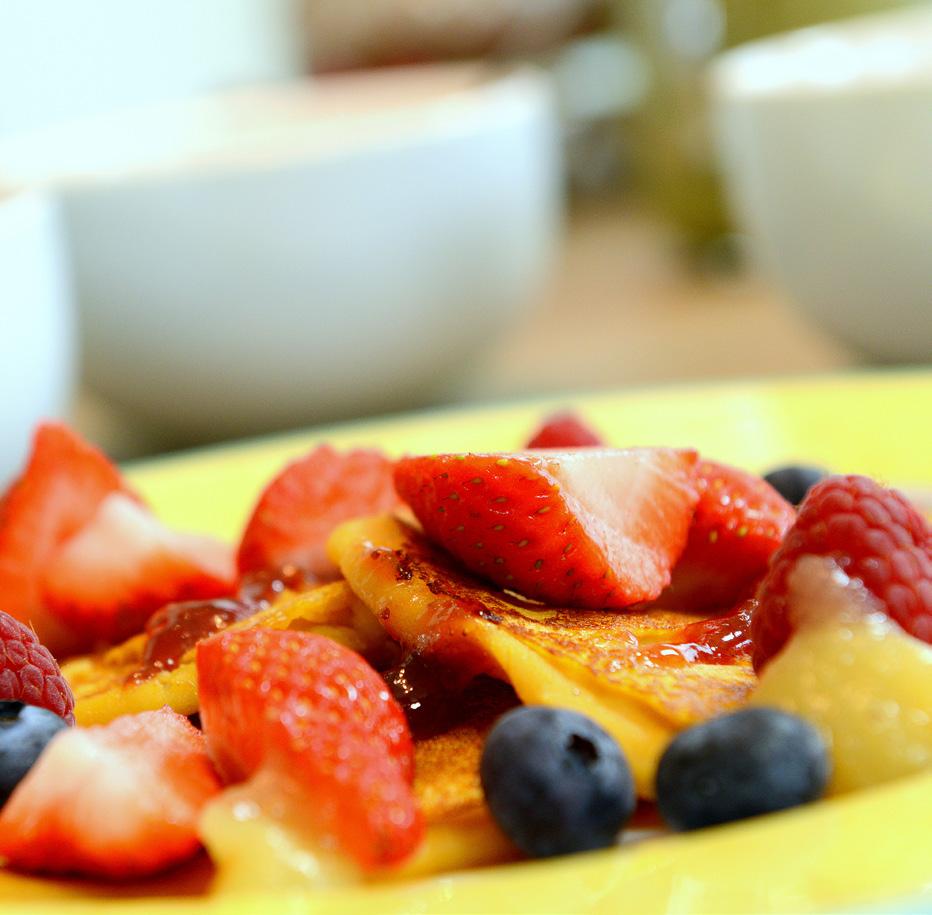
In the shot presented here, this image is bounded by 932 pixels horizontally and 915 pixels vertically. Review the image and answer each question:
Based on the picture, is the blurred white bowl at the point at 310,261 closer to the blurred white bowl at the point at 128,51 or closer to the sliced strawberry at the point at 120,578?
the sliced strawberry at the point at 120,578

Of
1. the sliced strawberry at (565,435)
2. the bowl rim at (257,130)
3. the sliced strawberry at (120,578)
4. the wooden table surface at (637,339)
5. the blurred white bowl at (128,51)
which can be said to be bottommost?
the wooden table surface at (637,339)

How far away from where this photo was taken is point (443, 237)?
1585mm

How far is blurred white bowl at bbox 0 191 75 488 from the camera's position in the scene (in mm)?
1127

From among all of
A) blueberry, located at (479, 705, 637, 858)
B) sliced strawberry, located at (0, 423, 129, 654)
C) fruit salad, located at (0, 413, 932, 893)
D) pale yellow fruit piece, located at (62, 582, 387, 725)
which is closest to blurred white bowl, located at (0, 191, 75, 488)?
sliced strawberry, located at (0, 423, 129, 654)

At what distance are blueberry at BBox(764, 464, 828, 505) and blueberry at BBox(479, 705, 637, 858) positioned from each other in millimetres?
402

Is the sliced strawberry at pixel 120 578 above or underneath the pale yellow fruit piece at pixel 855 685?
underneath

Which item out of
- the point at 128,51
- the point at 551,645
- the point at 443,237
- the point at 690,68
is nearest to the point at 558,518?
the point at 551,645

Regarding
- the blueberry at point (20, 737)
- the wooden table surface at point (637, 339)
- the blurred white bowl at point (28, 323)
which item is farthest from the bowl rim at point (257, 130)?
the blueberry at point (20, 737)

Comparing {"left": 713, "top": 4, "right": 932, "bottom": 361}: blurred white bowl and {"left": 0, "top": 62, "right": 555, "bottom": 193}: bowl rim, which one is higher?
{"left": 0, "top": 62, "right": 555, "bottom": 193}: bowl rim

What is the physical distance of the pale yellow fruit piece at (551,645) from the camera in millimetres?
606

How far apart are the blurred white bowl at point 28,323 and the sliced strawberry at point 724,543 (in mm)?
631

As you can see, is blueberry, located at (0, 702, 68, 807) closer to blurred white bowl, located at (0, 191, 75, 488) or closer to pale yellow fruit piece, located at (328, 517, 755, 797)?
pale yellow fruit piece, located at (328, 517, 755, 797)

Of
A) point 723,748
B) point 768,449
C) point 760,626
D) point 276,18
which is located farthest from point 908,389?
point 276,18

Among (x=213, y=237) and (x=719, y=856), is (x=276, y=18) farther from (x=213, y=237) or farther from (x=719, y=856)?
(x=719, y=856)
